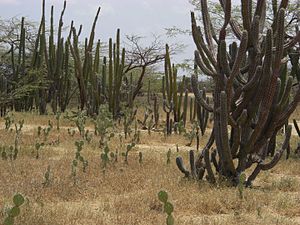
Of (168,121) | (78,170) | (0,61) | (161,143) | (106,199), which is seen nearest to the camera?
(106,199)

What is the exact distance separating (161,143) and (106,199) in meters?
5.26

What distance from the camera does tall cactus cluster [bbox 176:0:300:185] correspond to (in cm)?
544

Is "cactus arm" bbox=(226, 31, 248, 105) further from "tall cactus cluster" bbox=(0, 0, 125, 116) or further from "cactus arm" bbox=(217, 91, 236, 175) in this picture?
"tall cactus cluster" bbox=(0, 0, 125, 116)

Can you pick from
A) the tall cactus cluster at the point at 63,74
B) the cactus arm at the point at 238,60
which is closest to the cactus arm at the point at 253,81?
the cactus arm at the point at 238,60

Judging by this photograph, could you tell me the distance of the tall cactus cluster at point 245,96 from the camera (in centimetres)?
544

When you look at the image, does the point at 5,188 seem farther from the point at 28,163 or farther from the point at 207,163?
the point at 207,163

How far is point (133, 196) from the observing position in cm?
505

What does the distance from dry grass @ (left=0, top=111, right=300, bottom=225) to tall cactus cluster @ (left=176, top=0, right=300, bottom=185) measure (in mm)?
382

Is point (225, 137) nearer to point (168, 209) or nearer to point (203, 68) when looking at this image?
point (203, 68)

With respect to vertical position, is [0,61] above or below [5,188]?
above

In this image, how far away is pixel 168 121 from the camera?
479 inches

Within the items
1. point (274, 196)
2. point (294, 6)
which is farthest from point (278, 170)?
point (294, 6)

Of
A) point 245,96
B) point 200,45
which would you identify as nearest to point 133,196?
point 245,96

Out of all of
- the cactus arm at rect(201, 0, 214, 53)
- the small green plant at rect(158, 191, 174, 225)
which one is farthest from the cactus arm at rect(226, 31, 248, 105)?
the small green plant at rect(158, 191, 174, 225)
